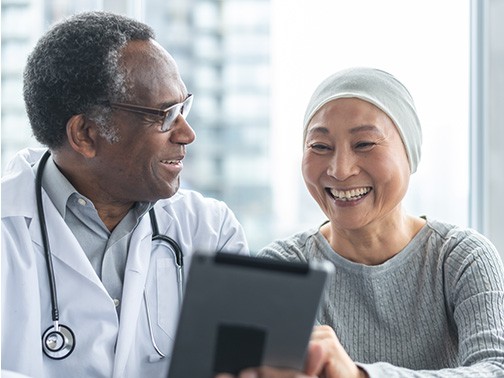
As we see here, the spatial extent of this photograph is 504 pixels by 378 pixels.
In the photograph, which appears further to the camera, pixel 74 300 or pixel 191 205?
pixel 191 205

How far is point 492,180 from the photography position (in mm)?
2572

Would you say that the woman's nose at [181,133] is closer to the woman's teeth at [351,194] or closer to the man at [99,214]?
the man at [99,214]

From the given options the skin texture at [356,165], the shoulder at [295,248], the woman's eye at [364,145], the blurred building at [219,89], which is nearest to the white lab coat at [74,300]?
the shoulder at [295,248]

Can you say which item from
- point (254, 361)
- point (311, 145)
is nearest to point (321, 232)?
point (311, 145)

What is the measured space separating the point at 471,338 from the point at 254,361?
0.71m

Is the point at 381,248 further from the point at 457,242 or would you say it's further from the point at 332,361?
the point at 332,361

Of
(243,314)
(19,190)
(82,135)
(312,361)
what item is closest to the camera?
(243,314)

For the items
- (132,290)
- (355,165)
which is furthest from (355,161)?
(132,290)

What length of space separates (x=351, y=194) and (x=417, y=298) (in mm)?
303

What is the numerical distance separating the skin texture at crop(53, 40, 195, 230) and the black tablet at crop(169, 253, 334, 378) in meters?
A: 0.76

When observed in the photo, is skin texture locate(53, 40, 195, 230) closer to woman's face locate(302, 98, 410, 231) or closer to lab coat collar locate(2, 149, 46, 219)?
lab coat collar locate(2, 149, 46, 219)

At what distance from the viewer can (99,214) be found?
181 cm

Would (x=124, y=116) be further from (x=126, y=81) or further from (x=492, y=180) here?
(x=492, y=180)

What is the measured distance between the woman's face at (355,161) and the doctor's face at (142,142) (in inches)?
13.1
